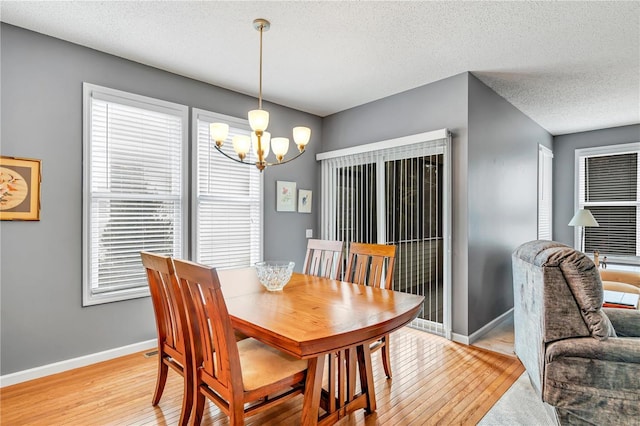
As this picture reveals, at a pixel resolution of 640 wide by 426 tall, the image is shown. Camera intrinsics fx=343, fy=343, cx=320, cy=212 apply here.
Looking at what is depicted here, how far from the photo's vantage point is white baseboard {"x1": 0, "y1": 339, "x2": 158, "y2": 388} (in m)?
2.58

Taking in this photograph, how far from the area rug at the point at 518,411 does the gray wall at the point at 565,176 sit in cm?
431

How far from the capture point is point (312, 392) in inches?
68.4

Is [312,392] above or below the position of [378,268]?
below

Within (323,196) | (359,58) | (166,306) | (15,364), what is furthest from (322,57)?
(15,364)

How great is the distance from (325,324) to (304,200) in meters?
3.16

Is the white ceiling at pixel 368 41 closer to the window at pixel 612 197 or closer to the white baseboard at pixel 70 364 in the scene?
the window at pixel 612 197

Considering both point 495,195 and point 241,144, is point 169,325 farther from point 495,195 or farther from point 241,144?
point 495,195

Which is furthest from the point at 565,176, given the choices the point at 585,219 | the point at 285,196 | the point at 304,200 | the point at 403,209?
the point at 285,196

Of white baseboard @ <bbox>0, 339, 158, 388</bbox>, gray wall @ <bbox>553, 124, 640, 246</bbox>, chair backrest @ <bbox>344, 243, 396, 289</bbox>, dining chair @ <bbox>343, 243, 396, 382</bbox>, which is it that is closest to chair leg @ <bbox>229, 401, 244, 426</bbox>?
dining chair @ <bbox>343, 243, 396, 382</bbox>

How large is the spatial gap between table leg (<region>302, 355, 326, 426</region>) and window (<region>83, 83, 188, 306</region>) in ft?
7.26

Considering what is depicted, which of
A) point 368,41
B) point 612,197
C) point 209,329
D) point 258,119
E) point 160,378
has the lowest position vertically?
point 160,378

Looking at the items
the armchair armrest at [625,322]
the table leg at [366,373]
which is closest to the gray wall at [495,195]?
the armchair armrest at [625,322]

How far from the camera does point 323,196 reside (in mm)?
4820

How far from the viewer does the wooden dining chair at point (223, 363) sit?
1532 millimetres
